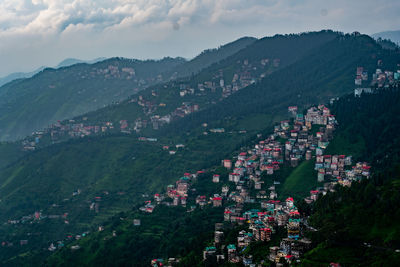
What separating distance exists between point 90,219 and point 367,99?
70.6 metres

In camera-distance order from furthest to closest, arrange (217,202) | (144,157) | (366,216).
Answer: (144,157)
(217,202)
(366,216)

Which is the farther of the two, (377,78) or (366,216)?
(377,78)

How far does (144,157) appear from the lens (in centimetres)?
13550

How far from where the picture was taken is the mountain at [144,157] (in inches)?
3398

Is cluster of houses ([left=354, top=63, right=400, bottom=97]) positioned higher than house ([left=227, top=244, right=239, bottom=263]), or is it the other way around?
cluster of houses ([left=354, top=63, right=400, bottom=97])

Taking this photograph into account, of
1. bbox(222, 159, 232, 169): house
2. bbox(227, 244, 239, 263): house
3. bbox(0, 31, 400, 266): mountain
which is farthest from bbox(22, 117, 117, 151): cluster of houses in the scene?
bbox(227, 244, 239, 263): house

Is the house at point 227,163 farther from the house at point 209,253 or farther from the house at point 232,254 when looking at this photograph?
the house at point 232,254

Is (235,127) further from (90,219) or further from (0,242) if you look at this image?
(0,242)

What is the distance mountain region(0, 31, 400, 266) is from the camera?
8631 cm

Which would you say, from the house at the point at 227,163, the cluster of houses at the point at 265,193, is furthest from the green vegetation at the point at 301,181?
the house at the point at 227,163

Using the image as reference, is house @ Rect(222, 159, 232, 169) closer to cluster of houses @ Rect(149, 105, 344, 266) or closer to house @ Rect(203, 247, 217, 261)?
cluster of houses @ Rect(149, 105, 344, 266)

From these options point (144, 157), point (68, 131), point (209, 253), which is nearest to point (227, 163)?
point (144, 157)

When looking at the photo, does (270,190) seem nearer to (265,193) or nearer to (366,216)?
(265,193)

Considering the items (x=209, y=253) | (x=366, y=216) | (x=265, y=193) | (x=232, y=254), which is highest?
(x=366, y=216)
